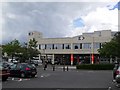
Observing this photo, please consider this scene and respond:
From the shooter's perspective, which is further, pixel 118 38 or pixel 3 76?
pixel 118 38

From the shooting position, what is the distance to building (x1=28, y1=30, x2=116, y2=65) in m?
96.8

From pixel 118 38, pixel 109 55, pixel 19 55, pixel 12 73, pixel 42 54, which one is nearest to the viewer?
pixel 12 73

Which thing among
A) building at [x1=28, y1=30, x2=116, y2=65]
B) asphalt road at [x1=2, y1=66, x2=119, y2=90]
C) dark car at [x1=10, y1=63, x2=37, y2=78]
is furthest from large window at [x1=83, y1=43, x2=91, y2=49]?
dark car at [x1=10, y1=63, x2=37, y2=78]

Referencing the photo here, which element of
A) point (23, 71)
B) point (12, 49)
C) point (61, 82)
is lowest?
point (61, 82)

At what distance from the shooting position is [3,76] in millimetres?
24906

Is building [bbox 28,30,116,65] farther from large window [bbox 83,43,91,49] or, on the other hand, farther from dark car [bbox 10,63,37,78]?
dark car [bbox 10,63,37,78]

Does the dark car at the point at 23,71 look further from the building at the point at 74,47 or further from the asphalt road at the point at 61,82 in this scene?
the building at the point at 74,47

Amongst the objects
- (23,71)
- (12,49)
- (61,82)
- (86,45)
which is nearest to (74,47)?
(86,45)

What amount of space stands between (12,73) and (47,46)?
74.5 metres

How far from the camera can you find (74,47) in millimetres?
99938

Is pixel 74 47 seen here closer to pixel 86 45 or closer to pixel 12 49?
pixel 86 45

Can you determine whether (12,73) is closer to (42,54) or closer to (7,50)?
(7,50)

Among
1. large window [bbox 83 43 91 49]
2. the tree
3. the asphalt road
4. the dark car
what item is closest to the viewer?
the asphalt road

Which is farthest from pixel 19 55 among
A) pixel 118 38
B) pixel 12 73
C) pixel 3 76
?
pixel 3 76
